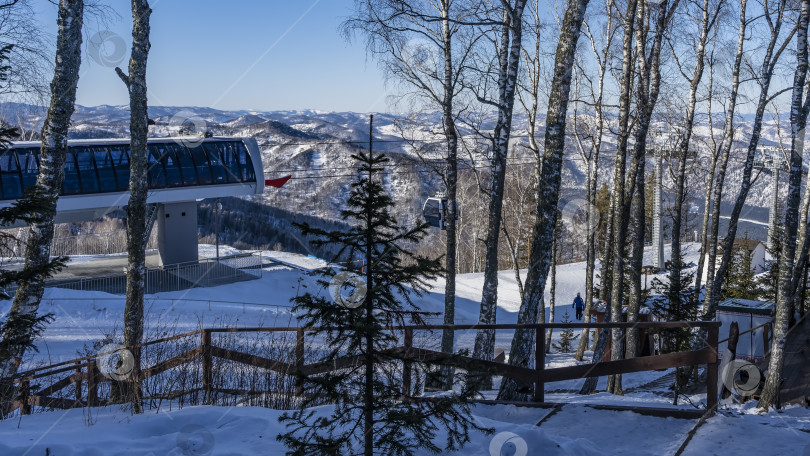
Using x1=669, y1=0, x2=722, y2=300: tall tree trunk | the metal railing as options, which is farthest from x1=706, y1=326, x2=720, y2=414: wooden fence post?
the metal railing

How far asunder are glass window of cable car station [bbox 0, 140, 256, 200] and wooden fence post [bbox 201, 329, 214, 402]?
58.6 ft

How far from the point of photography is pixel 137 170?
9977 mm

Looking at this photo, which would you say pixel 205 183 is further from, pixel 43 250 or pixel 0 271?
pixel 0 271

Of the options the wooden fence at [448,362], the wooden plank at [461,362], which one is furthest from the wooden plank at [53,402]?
the wooden plank at [461,362]

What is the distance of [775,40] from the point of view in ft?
50.9

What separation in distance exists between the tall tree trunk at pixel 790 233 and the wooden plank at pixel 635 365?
323 cm

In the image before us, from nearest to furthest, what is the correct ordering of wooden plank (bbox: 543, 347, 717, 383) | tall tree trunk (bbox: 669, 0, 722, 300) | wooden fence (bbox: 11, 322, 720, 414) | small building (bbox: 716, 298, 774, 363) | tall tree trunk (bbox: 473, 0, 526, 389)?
wooden fence (bbox: 11, 322, 720, 414)
wooden plank (bbox: 543, 347, 717, 383)
tall tree trunk (bbox: 473, 0, 526, 389)
small building (bbox: 716, 298, 774, 363)
tall tree trunk (bbox: 669, 0, 722, 300)

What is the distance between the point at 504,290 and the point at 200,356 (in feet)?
99.8

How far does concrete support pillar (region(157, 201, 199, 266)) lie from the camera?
26984 mm

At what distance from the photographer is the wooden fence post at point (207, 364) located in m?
7.21

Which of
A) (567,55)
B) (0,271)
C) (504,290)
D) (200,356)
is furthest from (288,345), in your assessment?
(504,290)

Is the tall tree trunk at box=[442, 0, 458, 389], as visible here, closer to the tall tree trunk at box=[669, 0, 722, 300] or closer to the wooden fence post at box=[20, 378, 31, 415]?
the tall tree trunk at box=[669, 0, 722, 300]

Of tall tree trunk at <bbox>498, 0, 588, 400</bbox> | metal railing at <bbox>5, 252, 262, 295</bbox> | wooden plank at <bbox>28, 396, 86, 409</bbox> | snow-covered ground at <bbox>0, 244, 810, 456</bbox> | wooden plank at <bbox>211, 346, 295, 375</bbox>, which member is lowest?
metal railing at <bbox>5, 252, 262, 295</bbox>

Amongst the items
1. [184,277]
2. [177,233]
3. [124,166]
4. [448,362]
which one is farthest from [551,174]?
[177,233]
